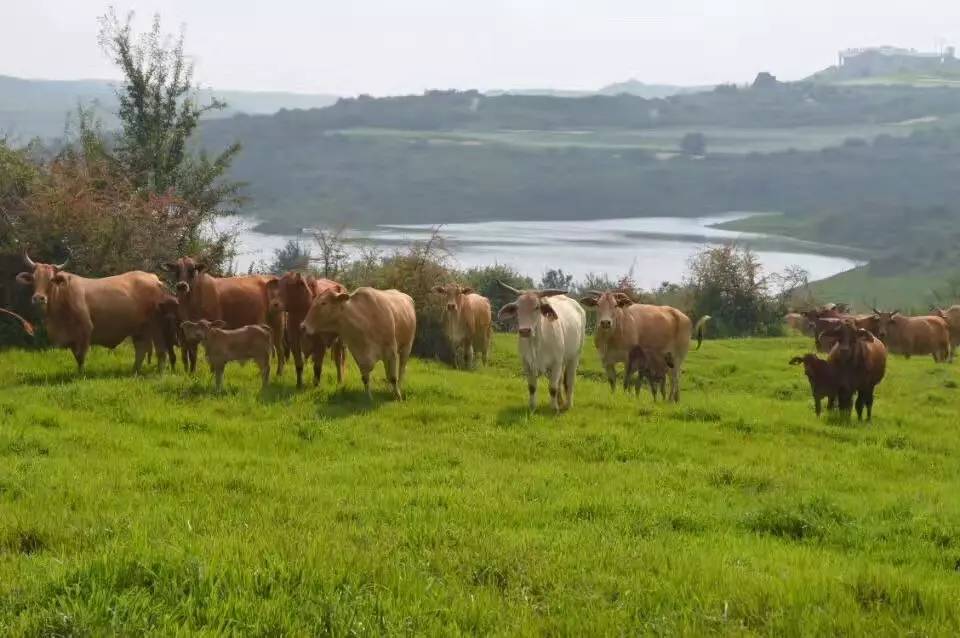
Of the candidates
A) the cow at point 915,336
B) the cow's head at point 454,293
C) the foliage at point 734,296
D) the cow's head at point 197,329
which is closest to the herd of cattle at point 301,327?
the cow's head at point 197,329

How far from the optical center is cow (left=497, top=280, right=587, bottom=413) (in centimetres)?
1535

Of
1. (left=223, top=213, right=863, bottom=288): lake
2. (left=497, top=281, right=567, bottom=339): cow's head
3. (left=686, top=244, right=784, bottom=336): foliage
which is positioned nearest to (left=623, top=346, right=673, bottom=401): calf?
(left=497, top=281, right=567, bottom=339): cow's head

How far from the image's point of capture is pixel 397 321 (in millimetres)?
16156

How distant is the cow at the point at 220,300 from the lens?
16516mm

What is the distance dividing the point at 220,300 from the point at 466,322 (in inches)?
312

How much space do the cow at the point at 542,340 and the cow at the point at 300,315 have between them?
304 centimetres

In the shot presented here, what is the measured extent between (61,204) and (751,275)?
39462 millimetres

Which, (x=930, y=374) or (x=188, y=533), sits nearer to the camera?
(x=188, y=533)

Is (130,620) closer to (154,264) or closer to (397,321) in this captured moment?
(397,321)

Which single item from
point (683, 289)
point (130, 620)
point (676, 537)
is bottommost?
point (683, 289)

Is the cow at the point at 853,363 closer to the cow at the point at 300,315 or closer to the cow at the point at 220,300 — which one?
the cow at the point at 300,315

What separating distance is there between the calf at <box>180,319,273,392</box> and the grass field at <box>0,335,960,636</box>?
0.51 meters

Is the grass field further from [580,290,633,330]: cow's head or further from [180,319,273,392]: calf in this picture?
[580,290,633,330]: cow's head

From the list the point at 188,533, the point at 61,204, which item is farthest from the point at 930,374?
the point at 188,533
